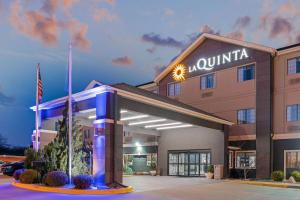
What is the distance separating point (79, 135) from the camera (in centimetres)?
2019

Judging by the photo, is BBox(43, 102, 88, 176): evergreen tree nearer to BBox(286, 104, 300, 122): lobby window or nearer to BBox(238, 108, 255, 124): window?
BBox(238, 108, 255, 124): window

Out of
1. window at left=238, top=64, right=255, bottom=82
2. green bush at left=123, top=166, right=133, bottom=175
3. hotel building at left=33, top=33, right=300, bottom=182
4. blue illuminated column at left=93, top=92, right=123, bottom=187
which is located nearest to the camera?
blue illuminated column at left=93, top=92, right=123, bottom=187

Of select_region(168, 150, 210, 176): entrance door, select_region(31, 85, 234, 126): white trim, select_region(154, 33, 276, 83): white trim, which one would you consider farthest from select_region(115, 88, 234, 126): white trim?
select_region(154, 33, 276, 83): white trim

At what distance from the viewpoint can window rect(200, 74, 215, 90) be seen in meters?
32.8

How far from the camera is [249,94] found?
29.8 m

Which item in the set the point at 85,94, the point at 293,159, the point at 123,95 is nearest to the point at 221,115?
the point at 293,159

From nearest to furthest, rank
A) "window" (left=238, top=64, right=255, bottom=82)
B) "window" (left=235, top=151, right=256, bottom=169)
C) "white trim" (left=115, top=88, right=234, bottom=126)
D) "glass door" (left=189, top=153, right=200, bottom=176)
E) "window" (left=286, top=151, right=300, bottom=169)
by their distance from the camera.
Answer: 1. "white trim" (left=115, top=88, right=234, bottom=126)
2. "window" (left=286, top=151, right=300, bottom=169)
3. "window" (left=235, top=151, right=256, bottom=169)
4. "window" (left=238, top=64, right=255, bottom=82)
5. "glass door" (left=189, top=153, right=200, bottom=176)

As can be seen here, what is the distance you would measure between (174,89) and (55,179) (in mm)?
20215

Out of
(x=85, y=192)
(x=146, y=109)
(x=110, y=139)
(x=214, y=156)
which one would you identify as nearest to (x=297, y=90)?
(x=214, y=156)

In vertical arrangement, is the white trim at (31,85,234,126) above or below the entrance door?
above

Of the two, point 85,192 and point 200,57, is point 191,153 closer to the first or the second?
point 200,57

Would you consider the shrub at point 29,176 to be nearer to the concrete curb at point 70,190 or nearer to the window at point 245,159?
the concrete curb at point 70,190

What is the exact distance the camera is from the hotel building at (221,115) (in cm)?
2622

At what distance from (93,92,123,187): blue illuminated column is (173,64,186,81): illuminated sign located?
645 inches
